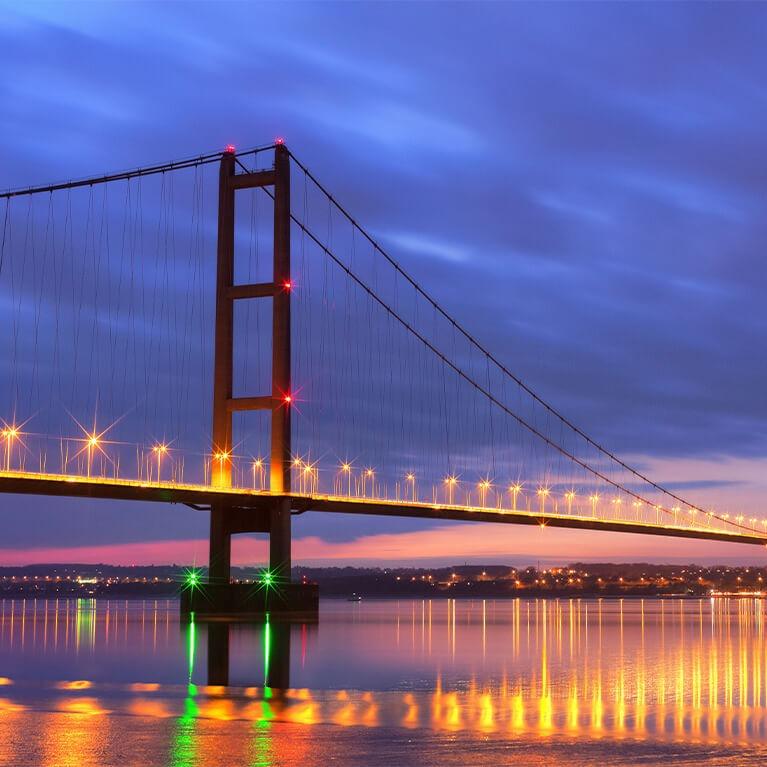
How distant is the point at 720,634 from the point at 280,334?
85.7 ft

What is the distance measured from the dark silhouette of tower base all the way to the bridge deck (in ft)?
3.05

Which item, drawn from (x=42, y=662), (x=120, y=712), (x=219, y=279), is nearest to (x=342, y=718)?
(x=120, y=712)

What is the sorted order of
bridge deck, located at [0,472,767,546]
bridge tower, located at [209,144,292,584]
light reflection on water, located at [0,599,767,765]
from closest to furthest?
light reflection on water, located at [0,599,767,765]
bridge deck, located at [0,472,767,546]
bridge tower, located at [209,144,292,584]

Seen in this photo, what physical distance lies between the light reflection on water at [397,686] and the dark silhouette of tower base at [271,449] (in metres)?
13.7

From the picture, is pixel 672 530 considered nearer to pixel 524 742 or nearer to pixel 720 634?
pixel 720 634

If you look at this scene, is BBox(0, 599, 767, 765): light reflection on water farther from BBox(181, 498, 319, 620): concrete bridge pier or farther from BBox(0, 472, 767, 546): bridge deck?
BBox(181, 498, 319, 620): concrete bridge pier

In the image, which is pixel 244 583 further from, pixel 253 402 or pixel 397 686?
pixel 397 686

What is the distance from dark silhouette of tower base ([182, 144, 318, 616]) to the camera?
220 feet

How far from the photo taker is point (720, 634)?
64.8 metres

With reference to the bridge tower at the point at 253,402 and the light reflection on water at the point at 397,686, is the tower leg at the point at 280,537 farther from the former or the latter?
the light reflection on water at the point at 397,686

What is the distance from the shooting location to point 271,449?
67.6 metres

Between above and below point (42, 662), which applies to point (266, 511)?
above

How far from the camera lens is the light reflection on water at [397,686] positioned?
20688 millimetres

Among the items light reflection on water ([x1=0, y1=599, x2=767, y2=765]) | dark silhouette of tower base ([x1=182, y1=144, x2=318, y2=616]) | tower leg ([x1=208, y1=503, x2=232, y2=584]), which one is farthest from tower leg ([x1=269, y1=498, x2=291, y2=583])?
light reflection on water ([x1=0, y1=599, x2=767, y2=765])
